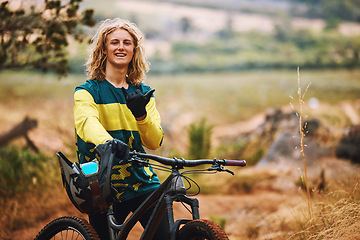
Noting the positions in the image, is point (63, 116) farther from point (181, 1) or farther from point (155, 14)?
point (181, 1)

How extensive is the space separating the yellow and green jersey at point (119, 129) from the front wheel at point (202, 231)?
519 mm

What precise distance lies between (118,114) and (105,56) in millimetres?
423

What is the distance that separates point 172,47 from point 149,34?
3.47ft

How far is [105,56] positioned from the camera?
2730mm

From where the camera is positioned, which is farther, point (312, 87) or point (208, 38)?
point (208, 38)

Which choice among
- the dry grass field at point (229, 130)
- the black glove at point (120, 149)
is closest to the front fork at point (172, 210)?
the black glove at point (120, 149)

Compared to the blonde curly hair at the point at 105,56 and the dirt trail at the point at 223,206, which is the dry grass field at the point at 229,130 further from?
the blonde curly hair at the point at 105,56

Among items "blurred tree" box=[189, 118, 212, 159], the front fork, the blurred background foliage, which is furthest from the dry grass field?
the front fork

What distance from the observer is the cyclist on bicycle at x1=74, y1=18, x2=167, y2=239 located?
2.40 meters

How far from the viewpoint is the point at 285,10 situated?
19438 millimetres

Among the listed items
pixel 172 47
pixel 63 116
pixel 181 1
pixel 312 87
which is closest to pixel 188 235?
pixel 63 116

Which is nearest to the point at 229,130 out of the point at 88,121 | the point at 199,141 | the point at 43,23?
the point at 199,141

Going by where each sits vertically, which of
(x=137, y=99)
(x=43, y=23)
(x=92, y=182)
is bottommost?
(x=92, y=182)

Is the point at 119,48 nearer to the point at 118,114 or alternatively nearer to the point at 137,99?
the point at 118,114
